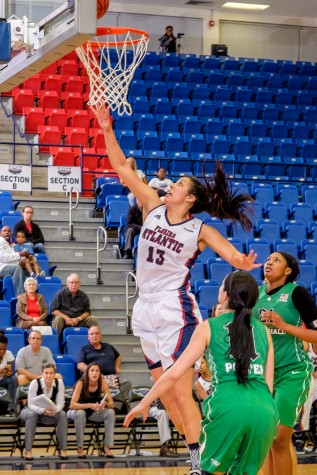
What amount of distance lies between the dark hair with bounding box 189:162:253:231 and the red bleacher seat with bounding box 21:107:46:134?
1422 cm

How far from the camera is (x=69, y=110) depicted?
2145 centimetres

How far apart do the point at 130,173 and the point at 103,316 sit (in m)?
8.76

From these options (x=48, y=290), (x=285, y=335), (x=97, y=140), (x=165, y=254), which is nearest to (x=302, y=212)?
(x=97, y=140)

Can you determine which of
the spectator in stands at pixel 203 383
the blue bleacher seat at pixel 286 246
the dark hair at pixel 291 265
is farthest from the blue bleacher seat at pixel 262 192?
the dark hair at pixel 291 265

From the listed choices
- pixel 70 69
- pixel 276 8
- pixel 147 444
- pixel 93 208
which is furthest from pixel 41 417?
pixel 276 8

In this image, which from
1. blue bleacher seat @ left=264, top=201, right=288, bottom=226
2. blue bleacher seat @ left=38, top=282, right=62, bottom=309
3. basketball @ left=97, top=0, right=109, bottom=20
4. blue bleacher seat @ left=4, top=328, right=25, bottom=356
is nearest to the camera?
basketball @ left=97, top=0, right=109, bottom=20

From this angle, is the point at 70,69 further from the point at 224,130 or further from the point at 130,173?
the point at 130,173

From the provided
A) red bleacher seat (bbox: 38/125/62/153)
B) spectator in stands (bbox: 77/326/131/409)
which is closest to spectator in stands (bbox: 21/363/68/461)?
spectator in stands (bbox: 77/326/131/409)

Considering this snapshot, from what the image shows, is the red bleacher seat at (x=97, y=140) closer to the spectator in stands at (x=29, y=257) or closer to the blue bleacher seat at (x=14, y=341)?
the spectator in stands at (x=29, y=257)

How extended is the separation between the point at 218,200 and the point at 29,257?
8.04 meters

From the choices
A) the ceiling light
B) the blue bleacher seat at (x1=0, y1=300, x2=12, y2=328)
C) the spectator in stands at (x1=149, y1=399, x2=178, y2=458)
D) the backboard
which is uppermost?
the ceiling light

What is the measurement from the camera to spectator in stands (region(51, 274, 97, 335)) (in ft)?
44.8

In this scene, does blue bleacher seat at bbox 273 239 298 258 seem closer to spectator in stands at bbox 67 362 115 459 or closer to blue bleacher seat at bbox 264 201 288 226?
blue bleacher seat at bbox 264 201 288 226

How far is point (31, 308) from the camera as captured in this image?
13.5 meters
